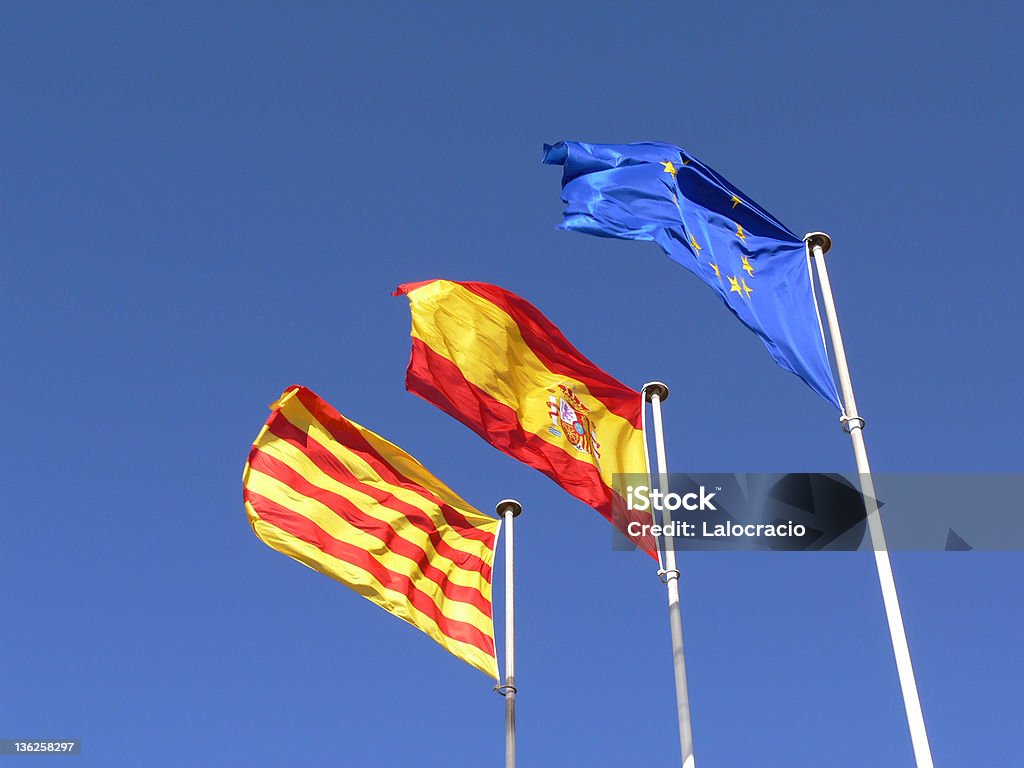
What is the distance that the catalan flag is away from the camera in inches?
637

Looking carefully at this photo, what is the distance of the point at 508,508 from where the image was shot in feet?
56.4

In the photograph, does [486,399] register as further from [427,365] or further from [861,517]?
[861,517]

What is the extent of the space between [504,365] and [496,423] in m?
1.00

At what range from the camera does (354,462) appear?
1748 centimetres

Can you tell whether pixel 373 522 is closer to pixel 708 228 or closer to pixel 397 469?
pixel 397 469

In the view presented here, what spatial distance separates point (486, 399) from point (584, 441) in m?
1.46

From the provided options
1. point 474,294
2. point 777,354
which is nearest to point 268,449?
point 474,294

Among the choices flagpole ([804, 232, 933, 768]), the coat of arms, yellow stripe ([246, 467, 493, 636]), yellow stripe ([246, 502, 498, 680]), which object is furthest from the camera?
the coat of arms

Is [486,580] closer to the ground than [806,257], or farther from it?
closer to the ground

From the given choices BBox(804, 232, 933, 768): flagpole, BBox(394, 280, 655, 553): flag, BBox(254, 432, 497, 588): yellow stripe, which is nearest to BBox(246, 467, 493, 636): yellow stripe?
BBox(254, 432, 497, 588): yellow stripe

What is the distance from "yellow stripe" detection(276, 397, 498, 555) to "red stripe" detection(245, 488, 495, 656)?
41.3 inches

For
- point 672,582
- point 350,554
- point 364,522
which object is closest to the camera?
point 672,582

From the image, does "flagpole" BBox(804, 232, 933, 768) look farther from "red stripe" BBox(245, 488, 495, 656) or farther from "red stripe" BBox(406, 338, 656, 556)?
"red stripe" BBox(245, 488, 495, 656)

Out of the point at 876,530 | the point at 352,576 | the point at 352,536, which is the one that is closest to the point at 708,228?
the point at 876,530
